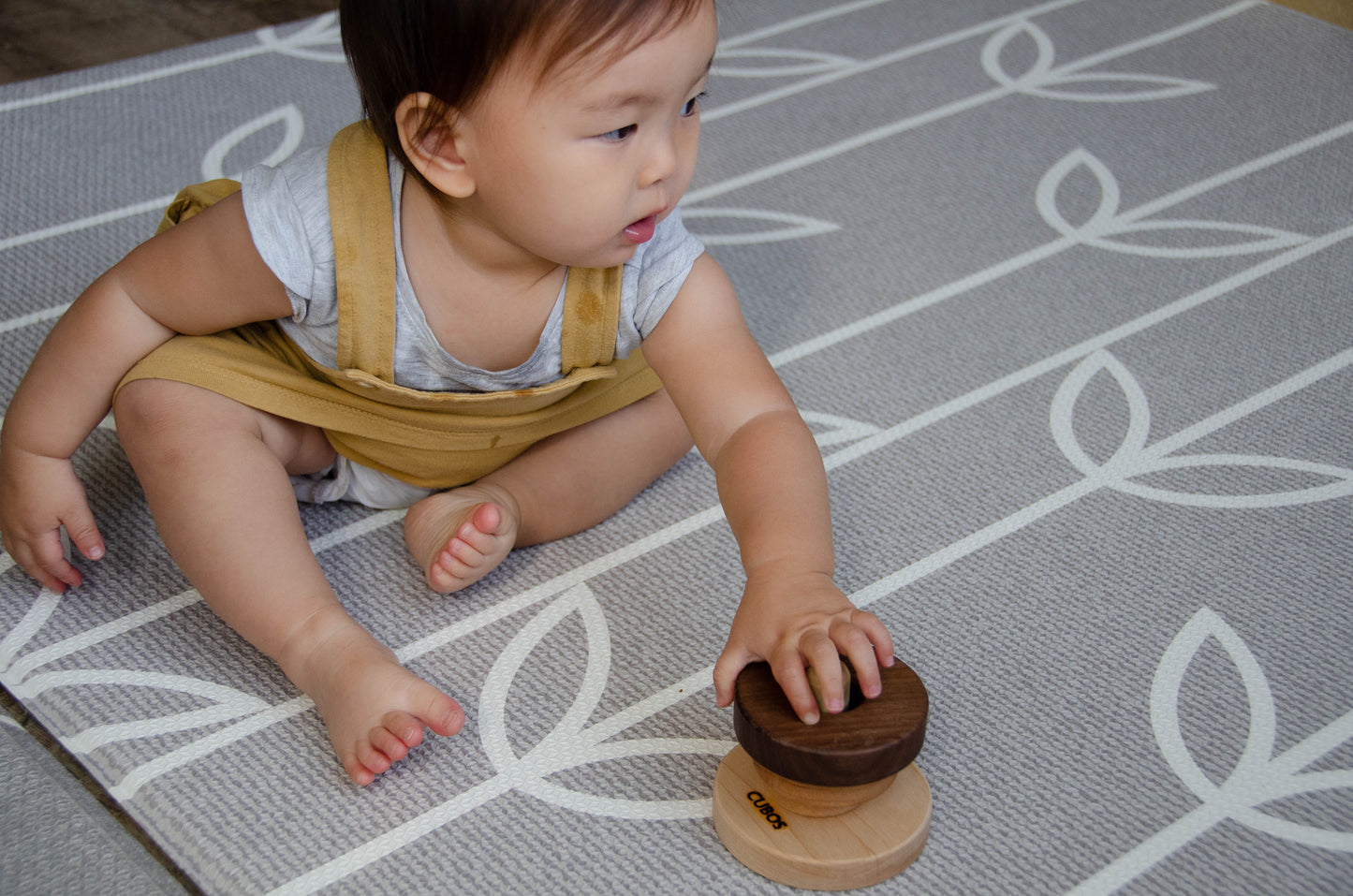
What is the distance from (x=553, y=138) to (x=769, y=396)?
0.17 meters

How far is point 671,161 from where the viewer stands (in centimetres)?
55

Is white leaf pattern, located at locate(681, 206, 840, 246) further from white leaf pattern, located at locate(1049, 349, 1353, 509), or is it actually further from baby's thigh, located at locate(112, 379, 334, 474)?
baby's thigh, located at locate(112, 379, 334, 474)

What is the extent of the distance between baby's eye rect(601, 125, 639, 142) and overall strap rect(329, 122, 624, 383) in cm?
11

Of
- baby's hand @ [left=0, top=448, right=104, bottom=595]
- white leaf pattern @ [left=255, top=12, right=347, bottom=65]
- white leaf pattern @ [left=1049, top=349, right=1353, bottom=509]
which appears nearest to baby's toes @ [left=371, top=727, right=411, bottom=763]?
baby's hand @ [left=0, top=448, right=104, bottom=595]


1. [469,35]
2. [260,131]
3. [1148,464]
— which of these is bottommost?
[1148,464]

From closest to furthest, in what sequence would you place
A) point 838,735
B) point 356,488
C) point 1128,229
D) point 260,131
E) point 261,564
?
point 838,735 < point 261,564 < point 356,488 < point 1128,229 < point 260,131

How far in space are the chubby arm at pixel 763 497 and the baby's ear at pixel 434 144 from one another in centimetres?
13

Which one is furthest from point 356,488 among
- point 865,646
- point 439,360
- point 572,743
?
point 865,646

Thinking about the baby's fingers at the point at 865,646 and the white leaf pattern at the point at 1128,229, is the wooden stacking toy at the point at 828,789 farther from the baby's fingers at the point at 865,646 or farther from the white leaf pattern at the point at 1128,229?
the white leaf pattern at the point at 1128,229

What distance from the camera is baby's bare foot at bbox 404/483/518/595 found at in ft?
2.09

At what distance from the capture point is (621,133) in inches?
21.5

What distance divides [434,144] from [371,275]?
0.09 meters

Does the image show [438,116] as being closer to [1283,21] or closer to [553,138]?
[553,138]

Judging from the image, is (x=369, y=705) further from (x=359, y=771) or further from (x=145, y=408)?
(x=145, y=408)
